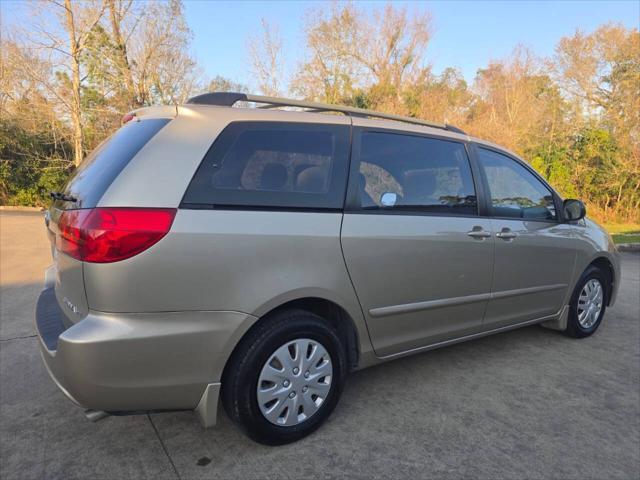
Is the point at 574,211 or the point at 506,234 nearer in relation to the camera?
the point at 506,234

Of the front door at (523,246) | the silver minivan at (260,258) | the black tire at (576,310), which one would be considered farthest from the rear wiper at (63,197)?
the black tire at (576,310)

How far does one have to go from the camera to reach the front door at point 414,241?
8.14ft

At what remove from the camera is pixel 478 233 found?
2986mm

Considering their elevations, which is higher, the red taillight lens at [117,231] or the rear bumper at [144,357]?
the red taillight lens at [117,231]

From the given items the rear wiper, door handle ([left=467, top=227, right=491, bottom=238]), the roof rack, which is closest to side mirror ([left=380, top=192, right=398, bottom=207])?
the roof rack

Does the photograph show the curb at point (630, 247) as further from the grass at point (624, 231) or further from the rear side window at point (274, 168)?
the rear side window at point (274, 168)

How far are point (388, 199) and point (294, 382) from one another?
3.82 feet

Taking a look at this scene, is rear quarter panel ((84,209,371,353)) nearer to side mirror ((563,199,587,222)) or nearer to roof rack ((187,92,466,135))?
roof rack ((187,92,466,135))

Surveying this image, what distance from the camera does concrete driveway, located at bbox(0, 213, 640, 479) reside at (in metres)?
2.13

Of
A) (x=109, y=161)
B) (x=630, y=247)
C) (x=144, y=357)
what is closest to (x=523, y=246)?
(x=144, y=357)

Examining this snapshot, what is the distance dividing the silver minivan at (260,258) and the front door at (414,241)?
1cm

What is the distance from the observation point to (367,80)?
20.2 m

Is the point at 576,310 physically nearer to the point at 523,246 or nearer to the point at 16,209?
the point at 523,246

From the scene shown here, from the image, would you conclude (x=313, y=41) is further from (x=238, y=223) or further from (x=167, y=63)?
(x=238, y=223)
